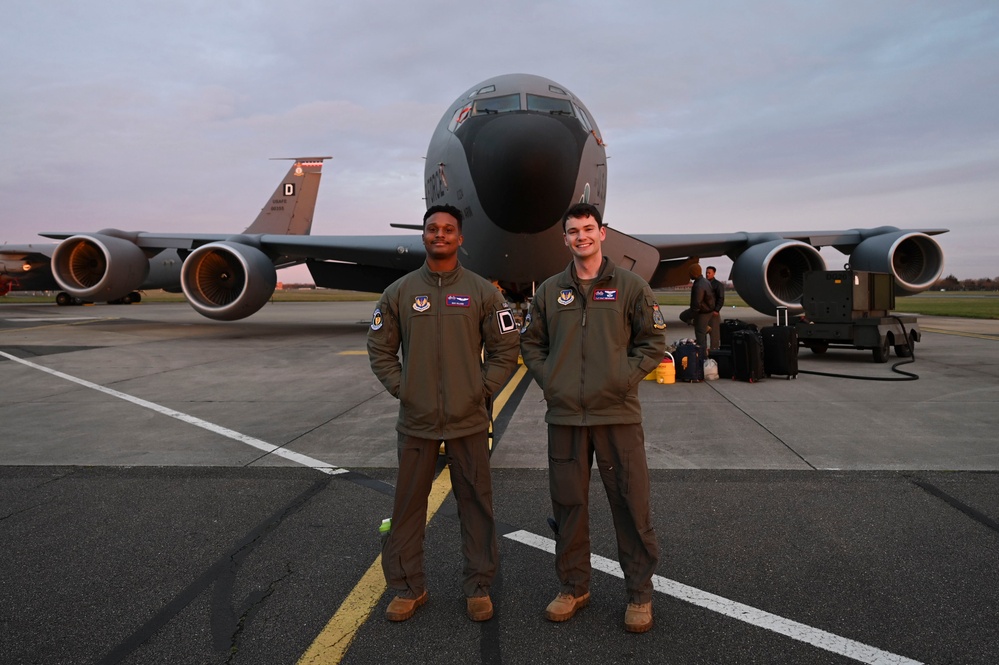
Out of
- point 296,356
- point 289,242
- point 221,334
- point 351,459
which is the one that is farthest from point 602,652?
point 221,334

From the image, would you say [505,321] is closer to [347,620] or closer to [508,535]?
[508,535]

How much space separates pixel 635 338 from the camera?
2623 millimetres

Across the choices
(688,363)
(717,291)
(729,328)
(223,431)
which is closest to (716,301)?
(717,291)

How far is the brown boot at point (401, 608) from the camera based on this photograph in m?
2.36

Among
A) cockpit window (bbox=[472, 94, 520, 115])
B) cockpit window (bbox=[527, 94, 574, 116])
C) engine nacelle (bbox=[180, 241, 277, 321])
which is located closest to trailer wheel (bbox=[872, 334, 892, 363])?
cockpit window (bbox=[527, 94, 574, 116])

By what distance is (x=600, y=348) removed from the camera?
2502 mm

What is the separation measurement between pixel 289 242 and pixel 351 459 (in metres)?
11.1

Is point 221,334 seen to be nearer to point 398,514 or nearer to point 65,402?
point 65,402

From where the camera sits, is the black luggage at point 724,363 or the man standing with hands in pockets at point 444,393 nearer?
the man standing with hands in pockets at point 444,393

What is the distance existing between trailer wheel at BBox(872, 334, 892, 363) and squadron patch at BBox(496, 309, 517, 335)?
29.2 feet

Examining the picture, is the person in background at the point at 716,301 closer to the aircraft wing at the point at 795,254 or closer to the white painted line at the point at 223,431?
the aircraft wing at the point at 795,254

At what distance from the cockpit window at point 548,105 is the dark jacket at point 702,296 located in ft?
10.2

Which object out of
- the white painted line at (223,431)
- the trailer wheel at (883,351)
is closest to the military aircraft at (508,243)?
the trailer wheel at (883,351)

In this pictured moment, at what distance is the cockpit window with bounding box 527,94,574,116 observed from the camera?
827 cm
